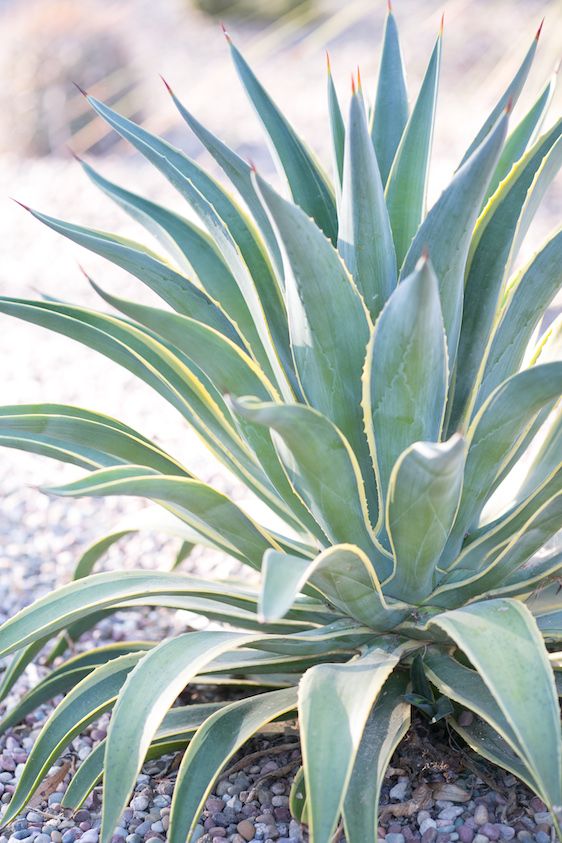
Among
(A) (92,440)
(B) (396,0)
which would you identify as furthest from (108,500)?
(B) (396,0)

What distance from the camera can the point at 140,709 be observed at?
1309mm

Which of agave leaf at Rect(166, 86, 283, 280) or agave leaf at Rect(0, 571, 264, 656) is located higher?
agave leaf at Rect(166, 86, 283, 280)

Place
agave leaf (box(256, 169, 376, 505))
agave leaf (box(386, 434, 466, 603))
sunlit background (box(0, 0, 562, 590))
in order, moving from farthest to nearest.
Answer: sunlit background (box(0, 0, 562, 590)) → agave leaf (box(256, 169, 376, 505)) → agave leaf (box(386, 434, 466, 603))

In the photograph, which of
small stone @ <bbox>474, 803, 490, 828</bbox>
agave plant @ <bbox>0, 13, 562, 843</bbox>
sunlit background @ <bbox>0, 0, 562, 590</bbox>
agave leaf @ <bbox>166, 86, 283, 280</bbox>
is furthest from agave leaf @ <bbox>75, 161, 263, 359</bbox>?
small stone @ <bbox>474, 803, 490, 828</bbox>

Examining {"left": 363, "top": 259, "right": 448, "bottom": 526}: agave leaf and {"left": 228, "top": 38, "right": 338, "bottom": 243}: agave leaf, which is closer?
{"left": 363, "top": 259, "right": 448, "bottom": 526}: agave leaf

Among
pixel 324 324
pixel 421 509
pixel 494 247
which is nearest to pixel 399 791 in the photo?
pixel 421 509

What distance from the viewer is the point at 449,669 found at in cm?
152

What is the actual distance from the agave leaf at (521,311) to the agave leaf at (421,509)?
273 mm

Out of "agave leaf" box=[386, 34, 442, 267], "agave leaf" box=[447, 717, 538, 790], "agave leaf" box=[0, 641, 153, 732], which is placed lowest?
"agave leaf" box=[447, 717, 538, 790]

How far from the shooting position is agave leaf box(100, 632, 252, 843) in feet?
4.19

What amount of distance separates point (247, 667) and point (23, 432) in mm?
538

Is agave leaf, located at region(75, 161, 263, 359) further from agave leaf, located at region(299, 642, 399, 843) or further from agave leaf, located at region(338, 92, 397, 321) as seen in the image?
agave leaf, located at region(299, 642, 399, 843)

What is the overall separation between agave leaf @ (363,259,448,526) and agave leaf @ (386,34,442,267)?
326 millimetres

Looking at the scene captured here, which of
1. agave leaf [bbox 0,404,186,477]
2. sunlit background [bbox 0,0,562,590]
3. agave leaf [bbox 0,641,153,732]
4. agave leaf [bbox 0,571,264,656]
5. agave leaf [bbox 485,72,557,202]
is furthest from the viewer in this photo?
sunlit background [bbox 0,0,562,590]
